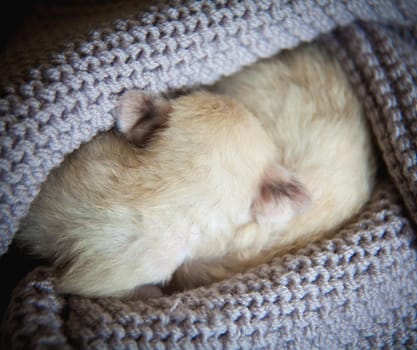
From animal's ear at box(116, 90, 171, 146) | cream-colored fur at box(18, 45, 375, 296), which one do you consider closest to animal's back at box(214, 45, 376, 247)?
cream-colored fur at box(18, 45, 375, 296)

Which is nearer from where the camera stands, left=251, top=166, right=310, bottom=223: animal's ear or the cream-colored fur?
the cream-colored fur

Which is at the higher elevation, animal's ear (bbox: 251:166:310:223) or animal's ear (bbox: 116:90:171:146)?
animal's ear (bbox: 116:90:171:146)

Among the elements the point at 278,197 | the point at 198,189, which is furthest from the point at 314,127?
the point at 198,189

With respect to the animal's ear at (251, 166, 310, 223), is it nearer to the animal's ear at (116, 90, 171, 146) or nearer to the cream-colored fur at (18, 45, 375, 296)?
the cream-colored fur at (18, 45, 375, 296)

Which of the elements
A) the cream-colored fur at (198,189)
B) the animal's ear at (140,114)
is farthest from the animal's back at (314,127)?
the animal's ear at (140,114)

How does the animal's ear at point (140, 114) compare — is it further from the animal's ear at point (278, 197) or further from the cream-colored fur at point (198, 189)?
the animal's ear at point (278, 197)

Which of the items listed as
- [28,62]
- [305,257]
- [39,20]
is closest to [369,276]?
[305,257]

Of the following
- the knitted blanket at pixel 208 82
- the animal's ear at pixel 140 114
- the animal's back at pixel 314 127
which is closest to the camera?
the knitted blanket at pixel 208 82
